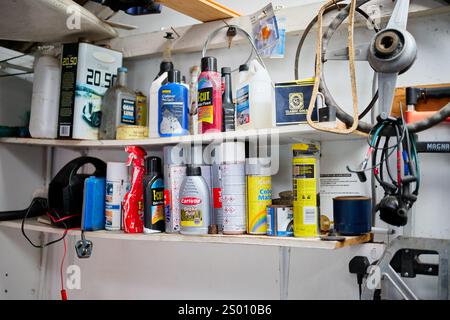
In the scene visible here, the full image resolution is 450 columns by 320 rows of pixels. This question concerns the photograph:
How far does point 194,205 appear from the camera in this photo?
1181 mm

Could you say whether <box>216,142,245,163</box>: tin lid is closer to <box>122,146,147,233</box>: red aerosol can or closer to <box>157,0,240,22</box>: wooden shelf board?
<box>122,146,147,233</box>: red aerosol can

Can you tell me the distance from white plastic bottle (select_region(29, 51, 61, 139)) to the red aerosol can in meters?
0.37

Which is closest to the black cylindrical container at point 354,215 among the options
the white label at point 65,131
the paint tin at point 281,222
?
the paint tin at point 281,222

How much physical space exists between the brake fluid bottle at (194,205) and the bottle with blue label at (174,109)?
0.53 feet

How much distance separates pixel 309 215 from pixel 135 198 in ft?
1.95

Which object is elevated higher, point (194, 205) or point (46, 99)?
point (46, 99)

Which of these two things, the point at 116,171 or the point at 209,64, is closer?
the point at 209,64

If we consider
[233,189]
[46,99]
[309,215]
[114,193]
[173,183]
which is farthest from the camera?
[46,99]

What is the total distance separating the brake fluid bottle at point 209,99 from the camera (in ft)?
4.03

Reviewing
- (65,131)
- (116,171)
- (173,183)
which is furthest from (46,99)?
(173,183)

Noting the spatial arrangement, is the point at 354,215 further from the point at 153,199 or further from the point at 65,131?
the point at 65,131

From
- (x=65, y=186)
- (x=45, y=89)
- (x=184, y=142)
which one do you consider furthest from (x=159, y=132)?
(x=45, y=89)

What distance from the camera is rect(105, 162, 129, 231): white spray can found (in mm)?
1386

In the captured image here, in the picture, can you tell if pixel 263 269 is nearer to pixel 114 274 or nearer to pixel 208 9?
pixel 114 274
